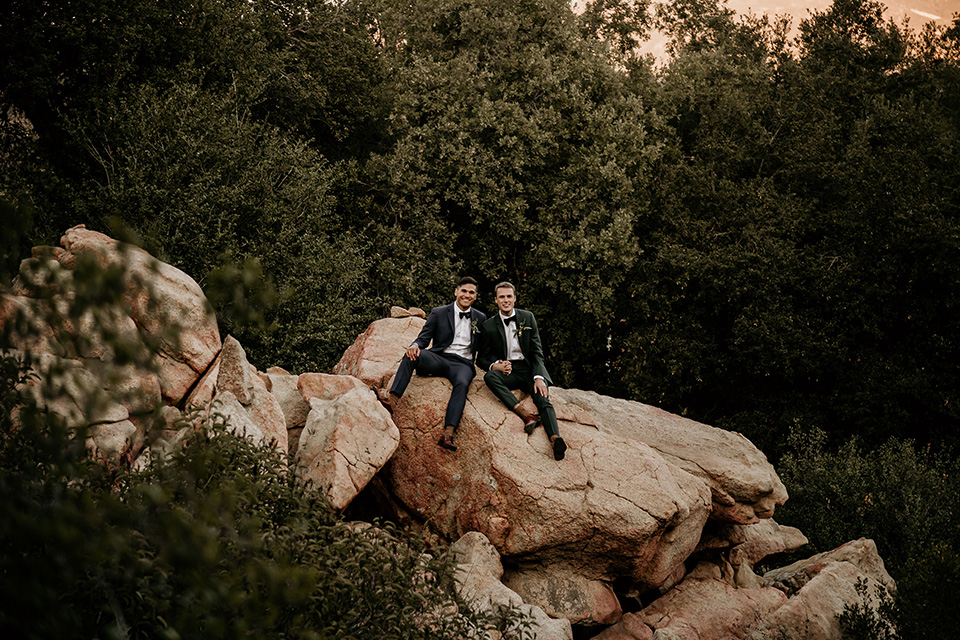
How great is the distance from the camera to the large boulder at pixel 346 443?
9.49 metres

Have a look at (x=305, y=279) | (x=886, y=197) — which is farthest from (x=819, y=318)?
(x=305, y=279)

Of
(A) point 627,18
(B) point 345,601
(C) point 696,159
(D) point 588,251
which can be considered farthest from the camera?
(A) point 627,18

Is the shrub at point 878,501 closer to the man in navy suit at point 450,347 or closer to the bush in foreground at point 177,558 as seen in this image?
the man in navy suit at point 450,347

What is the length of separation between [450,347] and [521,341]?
1.11 metres

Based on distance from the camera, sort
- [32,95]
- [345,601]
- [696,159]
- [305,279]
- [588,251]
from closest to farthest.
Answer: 1. [345,601]
2. [32,95]
3. [305,279]
4. [588,251]
5. [696,159]

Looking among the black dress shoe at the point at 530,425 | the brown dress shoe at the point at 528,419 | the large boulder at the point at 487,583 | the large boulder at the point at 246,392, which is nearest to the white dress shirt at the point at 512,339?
the brown dress shoe at the point at 528,419

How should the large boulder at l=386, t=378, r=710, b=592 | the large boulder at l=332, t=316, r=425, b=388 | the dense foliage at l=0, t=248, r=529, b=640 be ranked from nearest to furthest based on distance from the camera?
1. the dense foliage at l=0, t=248, r=529, b=640
2. the large boulder at l=386, t=378, r=710, b=592
3. the large boulder at l=332, t=316, r=425, b=388

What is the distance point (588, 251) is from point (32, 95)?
48.3ft

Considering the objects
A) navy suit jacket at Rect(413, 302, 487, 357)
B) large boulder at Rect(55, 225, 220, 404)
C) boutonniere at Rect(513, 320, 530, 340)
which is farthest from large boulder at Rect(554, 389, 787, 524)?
large boulder at Rect(55, 225, 220, 404)

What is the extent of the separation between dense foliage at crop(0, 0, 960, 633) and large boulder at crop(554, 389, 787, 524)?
15.7 ft

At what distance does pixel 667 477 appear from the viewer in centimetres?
1129

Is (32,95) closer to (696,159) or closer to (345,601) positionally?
(345,601)

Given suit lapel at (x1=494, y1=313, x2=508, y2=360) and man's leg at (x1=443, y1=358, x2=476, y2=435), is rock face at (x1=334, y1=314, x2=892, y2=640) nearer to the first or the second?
man's leg at (x1=443, y1=358, x2=476, y2=435)

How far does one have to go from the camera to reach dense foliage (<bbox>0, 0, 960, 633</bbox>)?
17.7m
